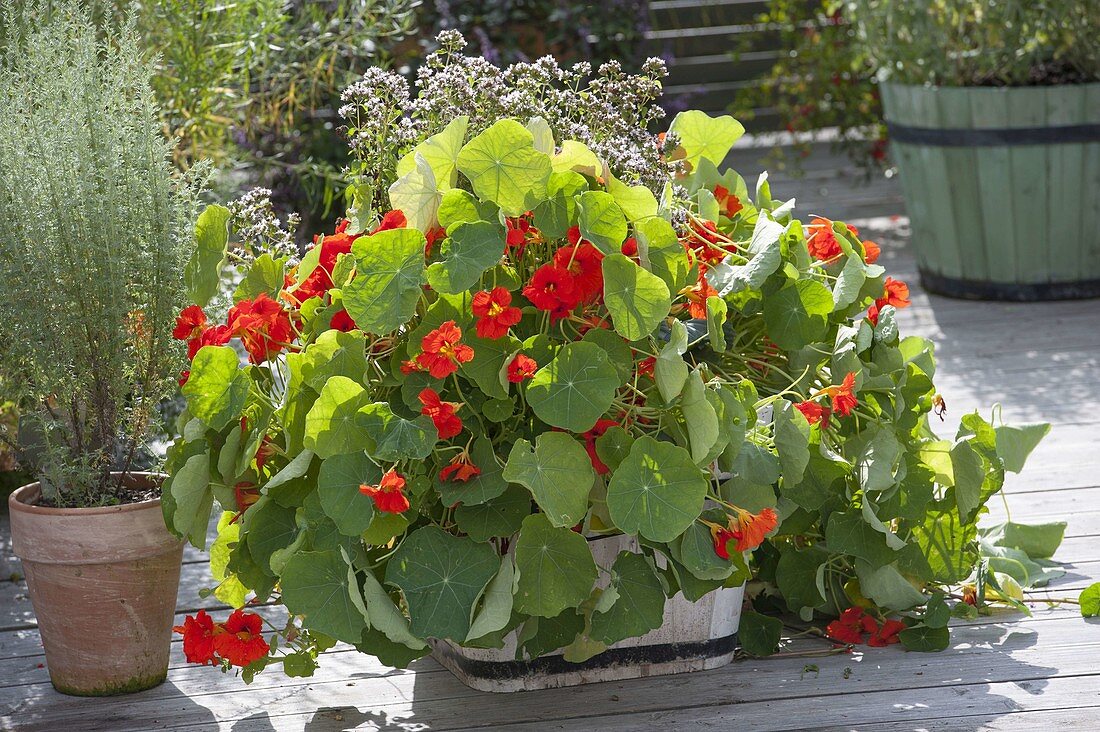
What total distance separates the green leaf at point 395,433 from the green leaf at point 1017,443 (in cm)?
108

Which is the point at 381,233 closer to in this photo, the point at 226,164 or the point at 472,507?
the point at 472,507

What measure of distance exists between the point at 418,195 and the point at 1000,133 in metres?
2.46

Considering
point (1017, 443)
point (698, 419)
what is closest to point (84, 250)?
point (698, 419)

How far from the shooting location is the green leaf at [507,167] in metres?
1.53

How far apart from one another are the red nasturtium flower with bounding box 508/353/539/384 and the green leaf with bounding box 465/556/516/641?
0.77 ft

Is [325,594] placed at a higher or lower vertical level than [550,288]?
lower

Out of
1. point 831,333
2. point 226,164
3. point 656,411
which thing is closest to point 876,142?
point 226,164

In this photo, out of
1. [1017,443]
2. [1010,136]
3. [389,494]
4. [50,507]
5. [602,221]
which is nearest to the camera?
[389,494]

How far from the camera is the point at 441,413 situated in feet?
4.88

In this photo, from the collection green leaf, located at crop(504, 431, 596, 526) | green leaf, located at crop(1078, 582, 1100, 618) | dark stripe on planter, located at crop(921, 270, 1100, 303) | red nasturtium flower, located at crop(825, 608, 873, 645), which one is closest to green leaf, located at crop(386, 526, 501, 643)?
green leaf, located at crop(504, 431, 596, 526)

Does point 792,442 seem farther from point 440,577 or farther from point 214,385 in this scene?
point 214,385

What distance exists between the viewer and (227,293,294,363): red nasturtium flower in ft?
5.30

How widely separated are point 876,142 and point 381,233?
3.95 meters

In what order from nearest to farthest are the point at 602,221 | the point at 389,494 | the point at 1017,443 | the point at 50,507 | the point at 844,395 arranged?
the point at 389,494, the point at 602,221, the point at 844,395, the point at 50,507, the point at 1017,443
